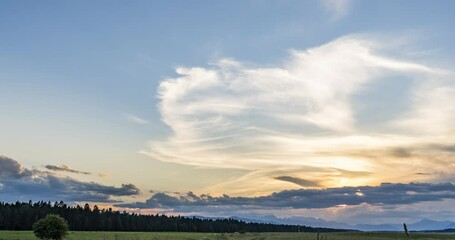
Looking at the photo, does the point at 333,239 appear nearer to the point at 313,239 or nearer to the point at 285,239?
the point at 313,239

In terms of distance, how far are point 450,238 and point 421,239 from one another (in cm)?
1533

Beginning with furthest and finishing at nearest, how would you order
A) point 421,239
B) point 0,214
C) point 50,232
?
point 0,214 → point 421,239 → point 50,232

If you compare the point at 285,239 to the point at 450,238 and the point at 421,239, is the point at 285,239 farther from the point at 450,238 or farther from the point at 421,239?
the point at 450,238

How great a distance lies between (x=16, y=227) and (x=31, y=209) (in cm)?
1585

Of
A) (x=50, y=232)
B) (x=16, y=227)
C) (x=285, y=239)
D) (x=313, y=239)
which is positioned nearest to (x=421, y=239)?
(x=313, y=239)

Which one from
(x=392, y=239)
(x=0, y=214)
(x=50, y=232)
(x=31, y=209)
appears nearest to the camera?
(x=50, y=232)

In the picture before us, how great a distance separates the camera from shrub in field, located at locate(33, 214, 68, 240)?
8650 cm

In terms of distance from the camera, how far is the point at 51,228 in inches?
3408

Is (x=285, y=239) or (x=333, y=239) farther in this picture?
(x=285, y=239)

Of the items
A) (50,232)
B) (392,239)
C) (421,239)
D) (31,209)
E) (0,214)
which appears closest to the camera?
(50,232)

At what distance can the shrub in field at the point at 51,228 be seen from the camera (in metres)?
86.5

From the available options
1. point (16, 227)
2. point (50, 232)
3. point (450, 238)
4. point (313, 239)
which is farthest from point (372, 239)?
point (16, 227)

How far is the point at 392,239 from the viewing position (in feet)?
328

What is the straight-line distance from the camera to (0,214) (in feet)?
598
